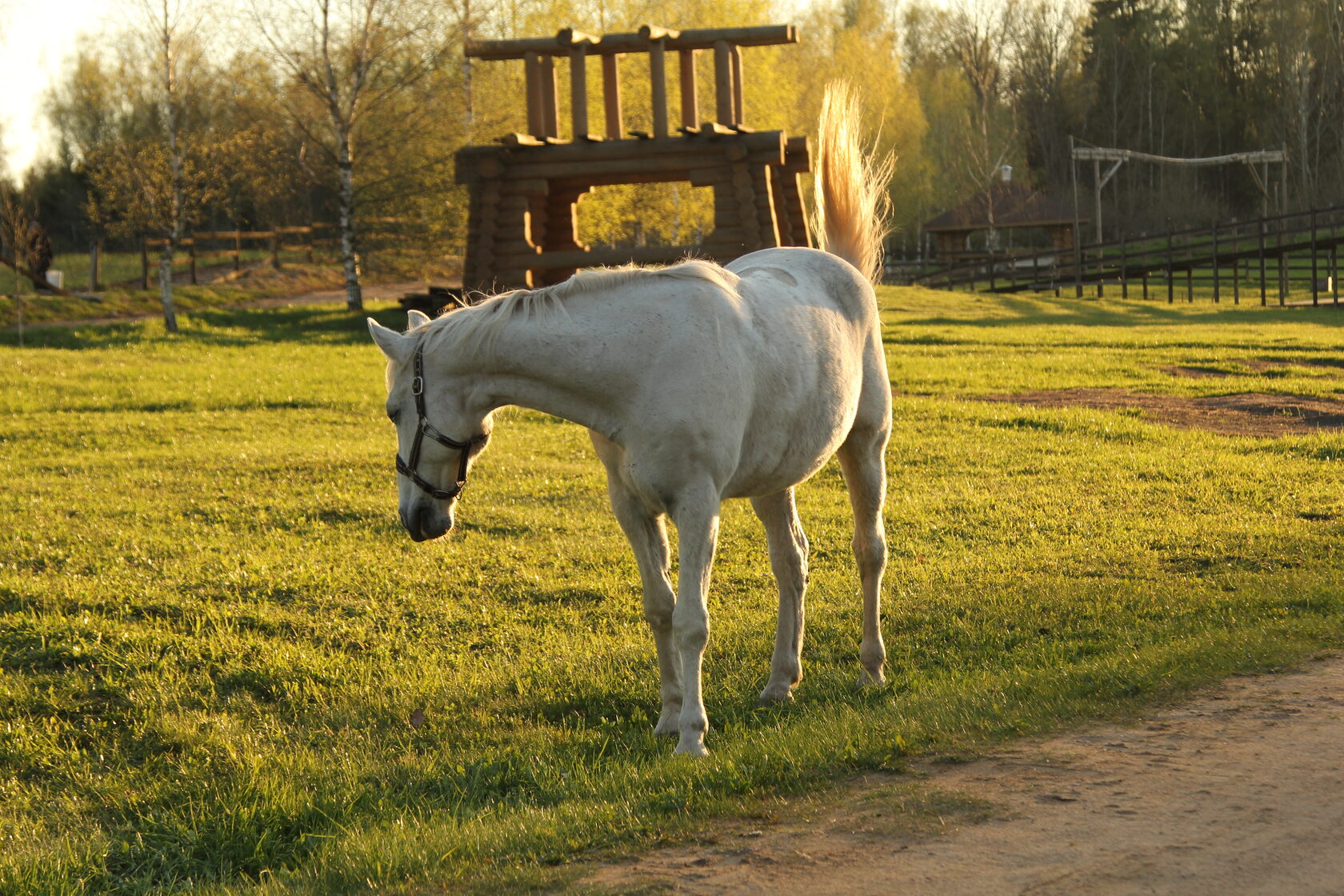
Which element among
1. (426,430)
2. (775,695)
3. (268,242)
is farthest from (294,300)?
(426,430)

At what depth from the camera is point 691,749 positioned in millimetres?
4797

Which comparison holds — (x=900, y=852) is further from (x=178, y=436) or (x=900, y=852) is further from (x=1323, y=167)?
(x=1323, y=167)

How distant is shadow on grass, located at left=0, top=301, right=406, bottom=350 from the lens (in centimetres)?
2398

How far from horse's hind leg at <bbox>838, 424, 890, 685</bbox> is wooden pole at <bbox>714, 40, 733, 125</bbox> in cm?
1496

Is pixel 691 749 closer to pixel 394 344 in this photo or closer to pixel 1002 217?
pixel 394 344

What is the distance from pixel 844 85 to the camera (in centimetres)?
695

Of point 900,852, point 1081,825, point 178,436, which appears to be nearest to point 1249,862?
point 1081,825

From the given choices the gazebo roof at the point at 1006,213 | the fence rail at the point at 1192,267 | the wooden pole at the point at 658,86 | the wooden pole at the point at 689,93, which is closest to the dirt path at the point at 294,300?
the wooden pole at the point at 658,86

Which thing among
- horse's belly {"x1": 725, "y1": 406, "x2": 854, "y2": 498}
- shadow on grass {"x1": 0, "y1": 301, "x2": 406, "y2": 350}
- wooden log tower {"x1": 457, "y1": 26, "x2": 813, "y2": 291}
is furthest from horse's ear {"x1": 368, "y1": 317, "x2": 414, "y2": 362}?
shadow on grass {"x1": 0, "y1": 301, "x2": 406, "y2": 350}

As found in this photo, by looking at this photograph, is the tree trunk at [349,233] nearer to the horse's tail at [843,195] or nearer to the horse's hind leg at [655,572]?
the horse's tail at [843,195]

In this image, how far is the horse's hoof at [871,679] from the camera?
19.1 feet

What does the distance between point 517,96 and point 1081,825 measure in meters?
34.2

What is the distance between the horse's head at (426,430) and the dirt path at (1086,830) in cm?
172

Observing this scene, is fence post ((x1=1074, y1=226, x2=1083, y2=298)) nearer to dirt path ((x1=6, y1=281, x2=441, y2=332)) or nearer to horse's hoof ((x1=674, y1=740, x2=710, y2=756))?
dirt path ((x1=6, y1=281, x2=441, y2=332))
